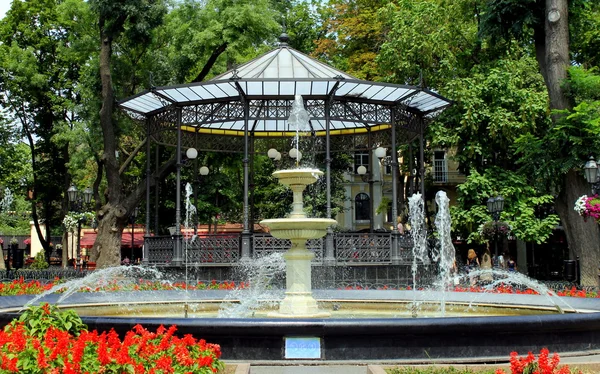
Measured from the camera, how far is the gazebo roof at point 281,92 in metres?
18.2

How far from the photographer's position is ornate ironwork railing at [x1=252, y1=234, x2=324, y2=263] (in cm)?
1836

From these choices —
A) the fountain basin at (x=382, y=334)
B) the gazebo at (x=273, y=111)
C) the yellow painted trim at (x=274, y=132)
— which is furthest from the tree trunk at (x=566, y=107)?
the fountain basin at (x=382, y=334)

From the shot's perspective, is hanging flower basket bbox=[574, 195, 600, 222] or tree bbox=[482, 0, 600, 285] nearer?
hanging flower basket bbox=[574, 195, 600, 222]

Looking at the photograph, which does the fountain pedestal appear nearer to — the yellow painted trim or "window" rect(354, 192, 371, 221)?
the yellow painted trim

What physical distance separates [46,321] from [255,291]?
→ 8745 millimetres

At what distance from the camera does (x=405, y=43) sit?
87.5 ft

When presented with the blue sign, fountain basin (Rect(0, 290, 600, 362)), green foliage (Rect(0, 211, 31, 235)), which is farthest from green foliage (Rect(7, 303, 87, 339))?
green foliage (Rect(0, 211, 31, 235))

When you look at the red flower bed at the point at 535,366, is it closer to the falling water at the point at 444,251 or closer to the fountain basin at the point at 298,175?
the fountain basin at the point at 298,175

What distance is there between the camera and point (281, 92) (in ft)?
64.3

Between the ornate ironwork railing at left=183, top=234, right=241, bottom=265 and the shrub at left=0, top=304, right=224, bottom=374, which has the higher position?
the ornate ironwork railing at left=183, top=234, right=241, bottom=265

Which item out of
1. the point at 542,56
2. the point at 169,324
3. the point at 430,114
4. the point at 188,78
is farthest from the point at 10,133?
the point at 169,324

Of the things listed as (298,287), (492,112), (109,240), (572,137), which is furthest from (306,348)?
(109,240)

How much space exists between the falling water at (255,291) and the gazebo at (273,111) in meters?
0.43

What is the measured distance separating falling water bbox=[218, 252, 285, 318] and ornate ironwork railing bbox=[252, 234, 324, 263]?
263mm
